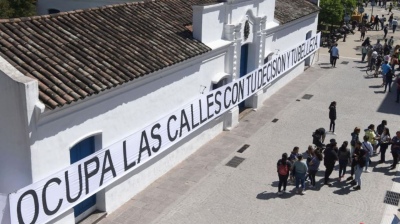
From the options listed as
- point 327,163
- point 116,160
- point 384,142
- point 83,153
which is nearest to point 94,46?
point 83,153

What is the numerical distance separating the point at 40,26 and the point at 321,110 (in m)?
14.0

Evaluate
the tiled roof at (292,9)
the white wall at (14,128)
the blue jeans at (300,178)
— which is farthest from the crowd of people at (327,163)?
the tiled roof at (292,9)

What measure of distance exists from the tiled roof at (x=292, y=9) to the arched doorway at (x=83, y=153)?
14.1 metres

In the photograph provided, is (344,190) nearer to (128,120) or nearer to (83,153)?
(128,120)

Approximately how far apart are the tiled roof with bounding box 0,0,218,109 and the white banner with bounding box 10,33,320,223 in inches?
65.4

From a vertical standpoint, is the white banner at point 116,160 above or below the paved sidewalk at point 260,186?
above

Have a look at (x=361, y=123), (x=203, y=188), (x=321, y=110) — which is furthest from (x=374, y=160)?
(x=203, y=188)

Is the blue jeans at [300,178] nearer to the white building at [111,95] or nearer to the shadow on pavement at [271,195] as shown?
the shadow on pavement at [271,195]

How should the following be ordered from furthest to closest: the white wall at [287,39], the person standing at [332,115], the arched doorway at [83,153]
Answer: the white wall at [287,39], the person standing at [332,115], the arched doorway at [83,153]

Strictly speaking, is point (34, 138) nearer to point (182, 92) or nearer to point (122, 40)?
point (122, 40)

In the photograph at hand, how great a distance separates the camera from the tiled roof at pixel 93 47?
432 inches

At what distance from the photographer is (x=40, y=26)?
1259 cm

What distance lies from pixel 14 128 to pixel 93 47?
3.73 metres

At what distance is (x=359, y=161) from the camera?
14.7 metres
